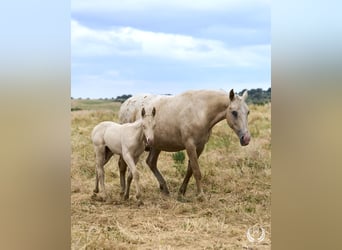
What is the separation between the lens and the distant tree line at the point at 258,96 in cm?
201

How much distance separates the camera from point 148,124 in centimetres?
219

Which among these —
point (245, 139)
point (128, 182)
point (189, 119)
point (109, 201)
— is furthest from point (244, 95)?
point (109, 201)

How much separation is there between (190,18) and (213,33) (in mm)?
117

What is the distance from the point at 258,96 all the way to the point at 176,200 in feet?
1.97

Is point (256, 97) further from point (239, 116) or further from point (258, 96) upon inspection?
point (239, 116)

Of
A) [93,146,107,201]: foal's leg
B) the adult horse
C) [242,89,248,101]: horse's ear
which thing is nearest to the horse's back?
the adult horse

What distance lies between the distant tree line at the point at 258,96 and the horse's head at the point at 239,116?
0.13 feet

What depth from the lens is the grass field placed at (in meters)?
2.01

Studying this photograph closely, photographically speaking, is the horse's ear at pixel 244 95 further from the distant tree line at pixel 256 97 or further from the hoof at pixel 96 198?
the hoof at pixel 96 198

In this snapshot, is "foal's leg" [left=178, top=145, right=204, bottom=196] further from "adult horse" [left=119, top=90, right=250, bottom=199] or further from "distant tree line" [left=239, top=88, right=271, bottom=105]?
"distant tree line" [left=239, top=88, right=271, bottom=105]

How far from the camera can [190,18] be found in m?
2.05

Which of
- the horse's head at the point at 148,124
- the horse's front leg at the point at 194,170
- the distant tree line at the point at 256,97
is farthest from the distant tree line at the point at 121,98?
the horse's front leg at the point at 194,170
